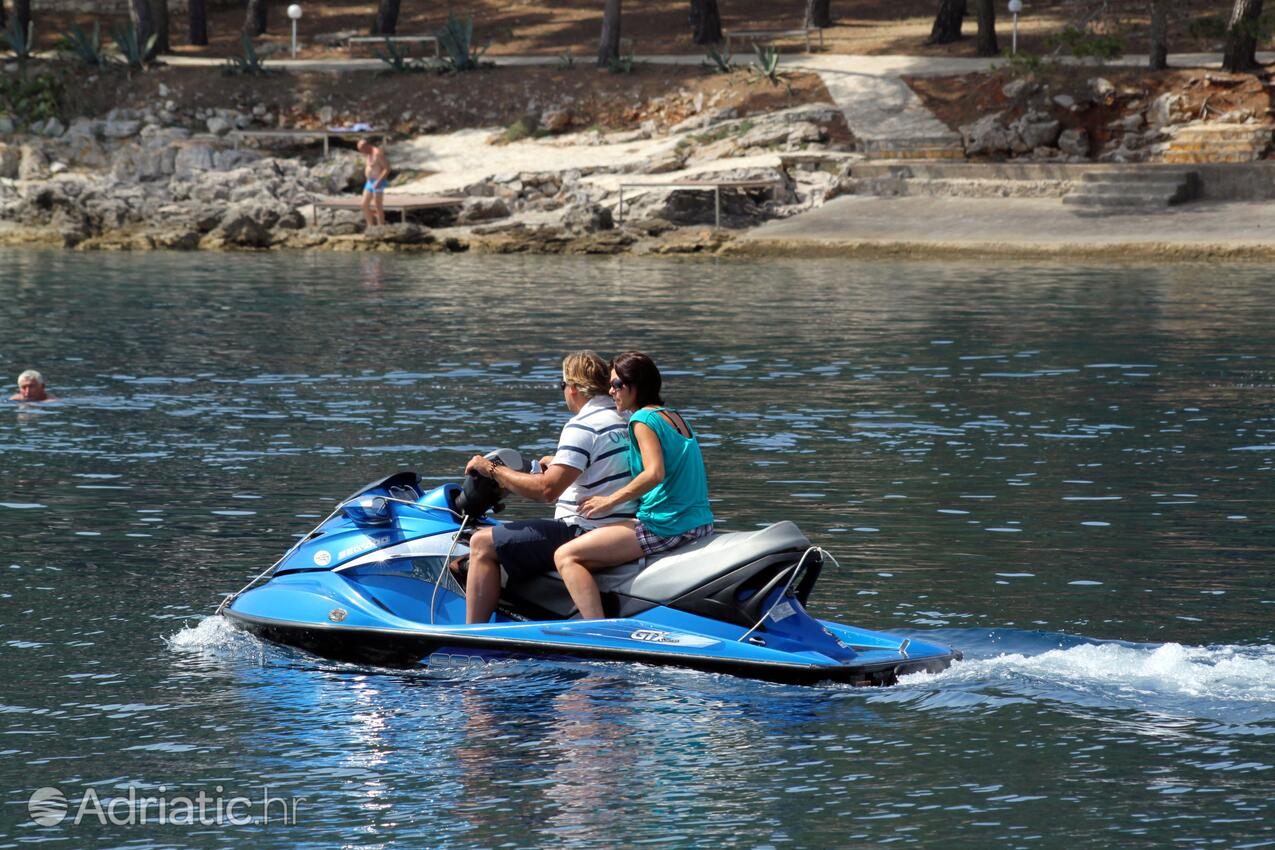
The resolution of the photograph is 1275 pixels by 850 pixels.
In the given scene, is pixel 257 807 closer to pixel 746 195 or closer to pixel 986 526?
pixel 986 526

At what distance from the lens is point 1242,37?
38.8m

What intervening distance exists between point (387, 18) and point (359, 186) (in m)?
11.3

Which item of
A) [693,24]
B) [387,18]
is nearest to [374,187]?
[693,24]

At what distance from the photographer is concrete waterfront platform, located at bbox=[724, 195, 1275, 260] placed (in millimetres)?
33375

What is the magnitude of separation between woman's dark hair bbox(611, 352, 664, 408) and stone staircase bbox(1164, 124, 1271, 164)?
3131cm

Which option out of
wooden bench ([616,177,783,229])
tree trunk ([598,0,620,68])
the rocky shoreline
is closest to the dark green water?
wooden bench ([616,177,783,229])

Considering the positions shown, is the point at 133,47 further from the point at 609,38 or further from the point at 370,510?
the point at 370,510

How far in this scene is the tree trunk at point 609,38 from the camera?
4641 centimetres

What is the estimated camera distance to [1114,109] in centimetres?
3931

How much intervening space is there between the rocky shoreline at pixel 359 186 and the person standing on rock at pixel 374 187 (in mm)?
463

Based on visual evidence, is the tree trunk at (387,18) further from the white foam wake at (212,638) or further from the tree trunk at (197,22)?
the white foam wake at (212,638)

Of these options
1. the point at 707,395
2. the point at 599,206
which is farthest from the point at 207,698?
the point at 599,206

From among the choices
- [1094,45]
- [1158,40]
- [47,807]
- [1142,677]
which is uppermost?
[1158,40]

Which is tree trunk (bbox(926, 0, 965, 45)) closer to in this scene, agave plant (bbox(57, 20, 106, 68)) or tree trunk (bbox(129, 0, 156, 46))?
tree trunk (bbox(129, 0, 156, 46))
